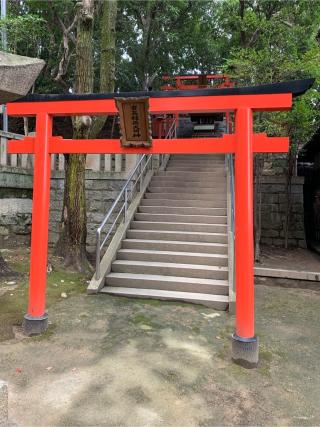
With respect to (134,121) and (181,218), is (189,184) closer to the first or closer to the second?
(181,218)

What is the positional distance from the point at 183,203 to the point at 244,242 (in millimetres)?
4720

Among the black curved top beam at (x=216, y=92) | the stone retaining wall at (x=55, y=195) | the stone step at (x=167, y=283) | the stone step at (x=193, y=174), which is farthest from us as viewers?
the stone step at (x=193, y=174)

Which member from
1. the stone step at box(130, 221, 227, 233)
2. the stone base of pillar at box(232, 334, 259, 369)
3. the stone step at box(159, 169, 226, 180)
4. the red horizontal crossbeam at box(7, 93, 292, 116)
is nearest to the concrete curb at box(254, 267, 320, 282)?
the stone step at box(130, 221, 227, 233)

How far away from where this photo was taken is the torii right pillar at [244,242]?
389 cm

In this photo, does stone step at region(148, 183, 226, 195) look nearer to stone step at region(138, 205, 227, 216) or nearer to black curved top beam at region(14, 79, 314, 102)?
stone step at region(138, 205, 227, 216)

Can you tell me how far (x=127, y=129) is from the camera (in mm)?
4180

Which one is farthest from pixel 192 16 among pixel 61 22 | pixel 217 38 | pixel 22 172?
pixel 22 172

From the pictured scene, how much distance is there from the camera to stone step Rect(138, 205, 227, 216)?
8153 mm

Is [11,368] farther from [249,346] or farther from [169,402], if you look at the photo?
[249,346]

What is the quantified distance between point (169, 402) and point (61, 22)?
12997 millimetres

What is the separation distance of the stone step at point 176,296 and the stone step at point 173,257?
844mm

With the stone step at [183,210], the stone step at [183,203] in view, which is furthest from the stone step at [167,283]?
the stone step at [183,203]

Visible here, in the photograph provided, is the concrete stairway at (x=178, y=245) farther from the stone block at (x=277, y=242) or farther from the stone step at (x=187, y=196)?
the stone block at (x=277, y=242)

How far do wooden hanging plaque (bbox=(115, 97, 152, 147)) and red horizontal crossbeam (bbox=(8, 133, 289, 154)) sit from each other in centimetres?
10
